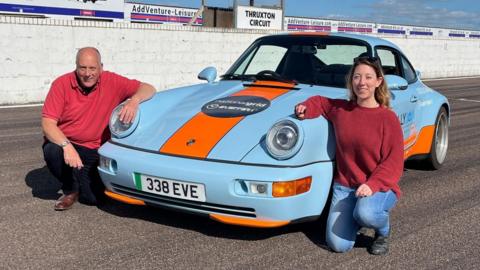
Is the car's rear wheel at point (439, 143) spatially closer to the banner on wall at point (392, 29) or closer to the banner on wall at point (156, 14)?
the banner on wall at point (156, 14)

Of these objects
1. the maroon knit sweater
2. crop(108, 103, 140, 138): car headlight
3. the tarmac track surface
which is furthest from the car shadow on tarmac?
the maroon knit sweater

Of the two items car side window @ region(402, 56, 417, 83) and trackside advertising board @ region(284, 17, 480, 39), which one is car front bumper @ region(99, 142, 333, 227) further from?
trackside advertising board @ region(284, 17, 480, 39)

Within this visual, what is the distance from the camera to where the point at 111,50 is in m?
12.7

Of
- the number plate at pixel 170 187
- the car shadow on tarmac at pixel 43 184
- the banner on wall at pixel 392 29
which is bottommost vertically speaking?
the car shadow on tarmac at pixel 43 184

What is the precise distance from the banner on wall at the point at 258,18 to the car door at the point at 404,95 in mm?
13844

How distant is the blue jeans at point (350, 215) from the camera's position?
128 inches

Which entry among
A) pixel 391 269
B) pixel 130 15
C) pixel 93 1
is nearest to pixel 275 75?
pixel 391 269

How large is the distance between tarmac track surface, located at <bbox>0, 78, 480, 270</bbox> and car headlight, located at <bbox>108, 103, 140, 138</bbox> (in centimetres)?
62

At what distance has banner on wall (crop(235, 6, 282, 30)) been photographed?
1898 centimetres

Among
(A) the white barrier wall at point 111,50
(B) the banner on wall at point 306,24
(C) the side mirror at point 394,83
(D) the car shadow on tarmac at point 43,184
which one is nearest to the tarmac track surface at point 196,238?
(D) the car shadow on tarmac at point 43,184

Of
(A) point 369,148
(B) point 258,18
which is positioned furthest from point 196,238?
(B) point 258,18

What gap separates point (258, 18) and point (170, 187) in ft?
55.6

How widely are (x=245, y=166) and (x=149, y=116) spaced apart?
1053 mm

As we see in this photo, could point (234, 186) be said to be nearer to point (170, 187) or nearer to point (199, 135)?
point (170, 187)
